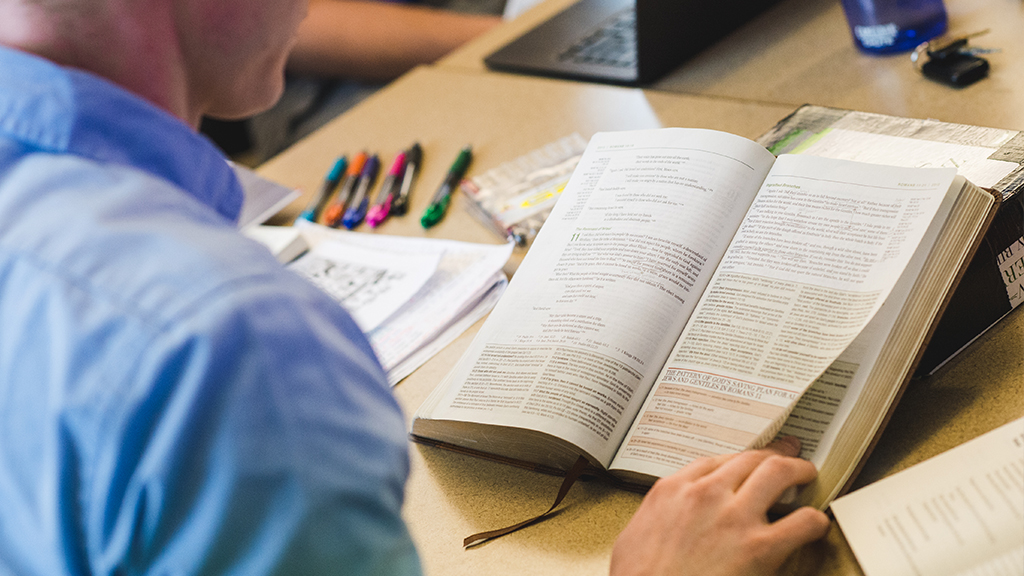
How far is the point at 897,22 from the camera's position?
3.49 feet

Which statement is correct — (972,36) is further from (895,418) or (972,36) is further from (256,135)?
(256,135)

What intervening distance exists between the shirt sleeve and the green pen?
0.61 metres

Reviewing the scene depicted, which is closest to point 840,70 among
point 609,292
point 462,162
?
point 462,162

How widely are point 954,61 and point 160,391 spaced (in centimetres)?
95

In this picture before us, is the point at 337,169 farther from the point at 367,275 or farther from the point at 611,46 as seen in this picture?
the point at 611,46

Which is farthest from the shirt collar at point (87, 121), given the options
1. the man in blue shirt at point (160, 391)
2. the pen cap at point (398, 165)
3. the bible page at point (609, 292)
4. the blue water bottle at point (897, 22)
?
the blue water bottle at point (897, 22)

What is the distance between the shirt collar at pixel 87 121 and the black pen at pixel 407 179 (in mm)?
523

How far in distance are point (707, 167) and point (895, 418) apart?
0.79 ft

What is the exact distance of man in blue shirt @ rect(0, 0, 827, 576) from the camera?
0.38 metres

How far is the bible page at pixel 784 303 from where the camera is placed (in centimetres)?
58

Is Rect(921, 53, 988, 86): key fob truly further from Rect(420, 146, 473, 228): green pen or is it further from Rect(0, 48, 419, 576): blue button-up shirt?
Rect(0, 48, 419, 576): blue button-up shirt

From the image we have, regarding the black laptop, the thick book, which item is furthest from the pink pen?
the thick book

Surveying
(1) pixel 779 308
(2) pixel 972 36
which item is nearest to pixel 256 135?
(2) pixel 972 36

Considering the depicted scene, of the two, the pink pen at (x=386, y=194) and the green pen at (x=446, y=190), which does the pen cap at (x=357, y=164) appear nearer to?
→ the pink pen at (x=386, y=194)
